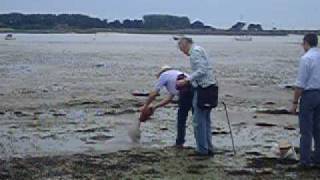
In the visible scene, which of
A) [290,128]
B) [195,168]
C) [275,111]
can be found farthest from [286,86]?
[195,168]

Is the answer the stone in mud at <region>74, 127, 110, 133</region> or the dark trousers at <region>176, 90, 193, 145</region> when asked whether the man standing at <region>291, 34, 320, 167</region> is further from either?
the stone in mud at <region>74, 127, 110, 133</region>

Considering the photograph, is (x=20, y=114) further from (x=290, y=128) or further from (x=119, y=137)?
(x=290, y=128)

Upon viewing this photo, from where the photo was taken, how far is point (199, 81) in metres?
10.7

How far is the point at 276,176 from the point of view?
31.6 ft

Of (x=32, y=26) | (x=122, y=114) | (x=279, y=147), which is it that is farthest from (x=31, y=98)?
(x=32, y=26)

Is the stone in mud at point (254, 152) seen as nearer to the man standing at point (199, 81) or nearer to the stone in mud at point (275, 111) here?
the man standing at point (199, 81)

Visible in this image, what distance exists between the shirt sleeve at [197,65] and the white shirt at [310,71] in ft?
5.16

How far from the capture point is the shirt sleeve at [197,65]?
10664 millimetres

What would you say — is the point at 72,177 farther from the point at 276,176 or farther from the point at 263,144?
the point at 263,144

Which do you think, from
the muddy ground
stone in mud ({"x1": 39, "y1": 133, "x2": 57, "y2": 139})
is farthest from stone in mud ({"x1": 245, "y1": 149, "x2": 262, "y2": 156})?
stone in mud ({"x1": 39, "y1": 133, "x2": 57, "y2": 139})

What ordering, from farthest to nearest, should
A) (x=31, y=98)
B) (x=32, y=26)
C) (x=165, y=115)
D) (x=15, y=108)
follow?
(x=32, y=26) < (x=31, y=98) < (x=15, y=108) < (x=165, y=115)

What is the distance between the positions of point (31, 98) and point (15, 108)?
9.62 ft

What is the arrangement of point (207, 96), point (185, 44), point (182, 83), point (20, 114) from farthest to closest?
point (20, 114) < point (182, 83) < point (185, 44) < point (207, 96)

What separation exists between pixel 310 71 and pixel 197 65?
1.78 meters
